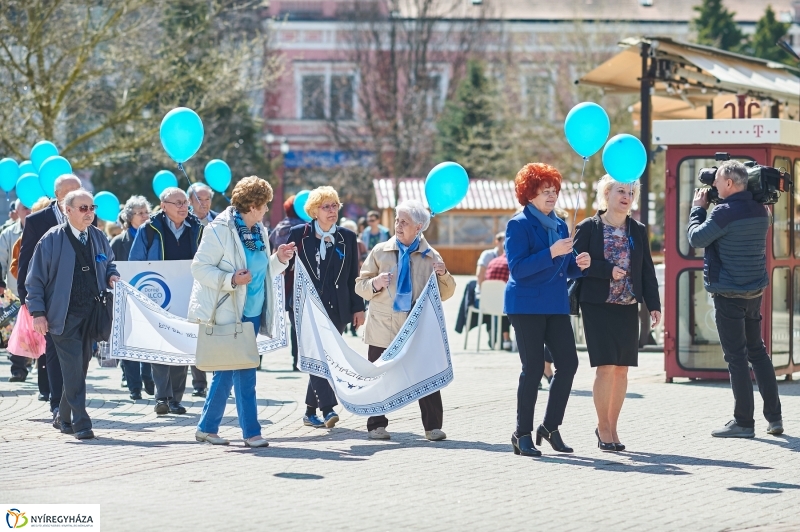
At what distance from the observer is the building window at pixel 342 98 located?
195 feet

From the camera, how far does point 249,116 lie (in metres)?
51.6

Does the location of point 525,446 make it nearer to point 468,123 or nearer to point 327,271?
point 327,271

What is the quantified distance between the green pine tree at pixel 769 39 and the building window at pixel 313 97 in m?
18.4

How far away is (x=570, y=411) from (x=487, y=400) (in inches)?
40.7

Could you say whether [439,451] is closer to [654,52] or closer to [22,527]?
[22,527]

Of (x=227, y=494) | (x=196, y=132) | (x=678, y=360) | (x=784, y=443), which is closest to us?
(x=227, y=494)

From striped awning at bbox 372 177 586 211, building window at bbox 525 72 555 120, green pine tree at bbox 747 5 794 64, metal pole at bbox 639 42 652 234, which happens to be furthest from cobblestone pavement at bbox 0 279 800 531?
green pine tree at bbox 747 5 794 64

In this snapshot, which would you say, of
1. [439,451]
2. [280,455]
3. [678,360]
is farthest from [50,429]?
[678,360]

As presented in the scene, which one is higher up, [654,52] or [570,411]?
[654,52]

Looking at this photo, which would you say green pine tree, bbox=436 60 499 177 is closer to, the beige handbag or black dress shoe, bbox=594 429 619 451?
black dress shoe, bbox=594 429 619 451

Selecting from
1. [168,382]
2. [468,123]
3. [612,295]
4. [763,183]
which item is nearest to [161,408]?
[168,382]

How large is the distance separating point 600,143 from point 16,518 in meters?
5.13

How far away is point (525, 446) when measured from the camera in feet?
29.1

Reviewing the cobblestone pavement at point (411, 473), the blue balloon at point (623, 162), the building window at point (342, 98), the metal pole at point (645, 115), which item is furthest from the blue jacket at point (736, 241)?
the building window at point (342, 98)
